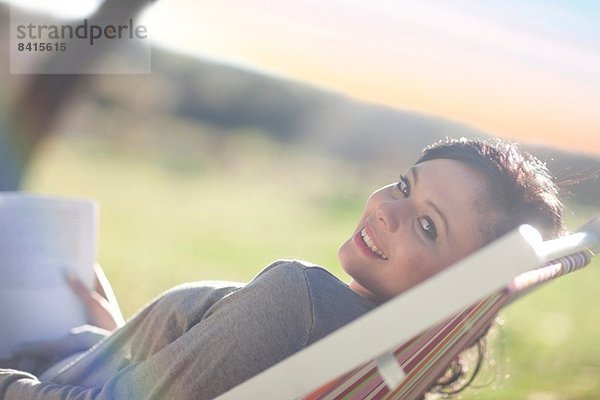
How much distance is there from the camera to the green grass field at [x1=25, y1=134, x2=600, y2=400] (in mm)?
4016

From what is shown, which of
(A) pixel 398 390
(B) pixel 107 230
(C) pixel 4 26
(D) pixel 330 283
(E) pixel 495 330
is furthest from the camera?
(C) pixel 4 26

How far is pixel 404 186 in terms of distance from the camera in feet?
5.67

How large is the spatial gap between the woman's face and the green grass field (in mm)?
1501

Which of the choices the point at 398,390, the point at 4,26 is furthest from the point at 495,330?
the point at 4,26

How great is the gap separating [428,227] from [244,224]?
4.51 meters

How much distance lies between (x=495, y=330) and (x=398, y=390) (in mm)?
526

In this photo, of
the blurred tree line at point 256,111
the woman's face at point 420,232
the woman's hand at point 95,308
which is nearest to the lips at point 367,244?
the woman's face at point 420,232

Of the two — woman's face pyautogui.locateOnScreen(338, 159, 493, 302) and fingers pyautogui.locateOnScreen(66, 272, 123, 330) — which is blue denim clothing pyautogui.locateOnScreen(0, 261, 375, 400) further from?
fingers pyautogui.locateOnScreen(66, 272, 123, 330)

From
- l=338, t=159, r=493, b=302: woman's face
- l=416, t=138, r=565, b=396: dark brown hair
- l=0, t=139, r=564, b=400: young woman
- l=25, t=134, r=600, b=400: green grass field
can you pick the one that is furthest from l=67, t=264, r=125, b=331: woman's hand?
l=25, t=134, r=600, b=400: green grass field

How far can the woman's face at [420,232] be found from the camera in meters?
1.59

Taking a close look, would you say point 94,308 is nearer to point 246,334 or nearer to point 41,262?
point 41,262

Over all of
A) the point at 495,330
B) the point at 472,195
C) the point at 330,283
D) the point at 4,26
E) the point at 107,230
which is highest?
the point at 4,26

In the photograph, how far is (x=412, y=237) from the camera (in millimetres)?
1612

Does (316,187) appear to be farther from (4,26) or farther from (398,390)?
(398,390)
